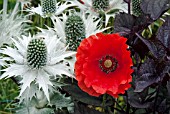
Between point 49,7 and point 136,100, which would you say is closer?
point 136,100

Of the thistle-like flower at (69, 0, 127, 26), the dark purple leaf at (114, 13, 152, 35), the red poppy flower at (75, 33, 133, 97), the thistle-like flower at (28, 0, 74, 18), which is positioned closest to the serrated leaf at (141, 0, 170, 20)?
the dark purple leaf at (114, 13, 152, 35)

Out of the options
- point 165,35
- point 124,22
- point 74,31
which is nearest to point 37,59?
point 74,31

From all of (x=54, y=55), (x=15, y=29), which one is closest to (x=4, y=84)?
(x=15, y=29)

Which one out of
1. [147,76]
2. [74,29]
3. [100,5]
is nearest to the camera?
[147,76]

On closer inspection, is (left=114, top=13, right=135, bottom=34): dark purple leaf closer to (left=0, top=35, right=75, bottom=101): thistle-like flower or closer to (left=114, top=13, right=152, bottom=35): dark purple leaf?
(left=114, top=13, right=152, bottom=35): dark purple leaf

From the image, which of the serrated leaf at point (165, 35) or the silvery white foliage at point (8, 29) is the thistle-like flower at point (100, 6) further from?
the serrated leaf at point (165, 35)

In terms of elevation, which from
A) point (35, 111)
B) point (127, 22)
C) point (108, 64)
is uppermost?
point (127, 22)

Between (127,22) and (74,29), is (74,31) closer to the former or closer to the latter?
(74,29)
